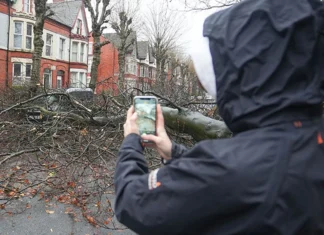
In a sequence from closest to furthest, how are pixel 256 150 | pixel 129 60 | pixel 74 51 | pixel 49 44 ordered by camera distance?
pixel 256 150 → pixel 49 44 → pixel 74 51 → pixel 129 60

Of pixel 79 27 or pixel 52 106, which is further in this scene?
pixel 79 27

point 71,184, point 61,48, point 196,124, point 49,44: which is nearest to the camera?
point 196,124

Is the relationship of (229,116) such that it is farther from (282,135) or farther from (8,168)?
→ (8,168)

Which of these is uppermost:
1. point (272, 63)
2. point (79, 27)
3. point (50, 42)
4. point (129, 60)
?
point (79, 27)

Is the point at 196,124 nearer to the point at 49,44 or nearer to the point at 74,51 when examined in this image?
the point at 49,44

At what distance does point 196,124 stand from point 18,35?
80.1 ft

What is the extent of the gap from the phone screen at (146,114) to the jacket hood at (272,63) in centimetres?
37

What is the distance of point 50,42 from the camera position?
98.2ft

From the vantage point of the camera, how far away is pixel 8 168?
589 cm

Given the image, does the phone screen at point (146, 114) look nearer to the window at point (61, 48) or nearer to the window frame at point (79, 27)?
the window at point (61, 48)

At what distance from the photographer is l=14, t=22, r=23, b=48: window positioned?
24.9 meters

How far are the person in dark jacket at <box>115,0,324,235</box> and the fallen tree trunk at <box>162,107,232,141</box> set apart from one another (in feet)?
9.05

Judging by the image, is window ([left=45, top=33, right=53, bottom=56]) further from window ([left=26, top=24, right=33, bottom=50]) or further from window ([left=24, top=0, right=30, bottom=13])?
window ([left=24, top=0, right=30, bottom=13])

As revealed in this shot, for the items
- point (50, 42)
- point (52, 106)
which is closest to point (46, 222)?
point (52, 106)
